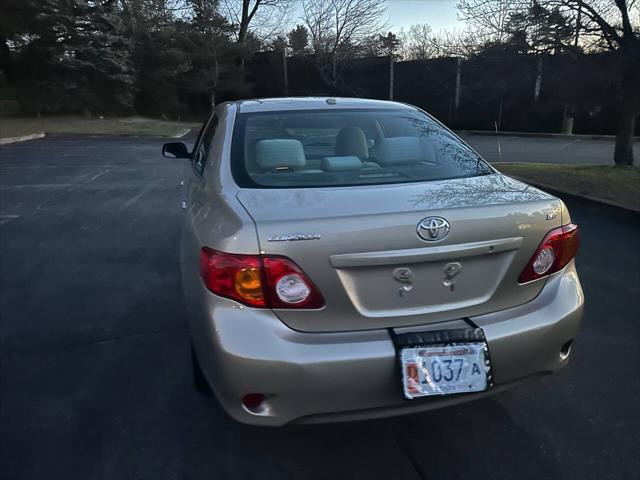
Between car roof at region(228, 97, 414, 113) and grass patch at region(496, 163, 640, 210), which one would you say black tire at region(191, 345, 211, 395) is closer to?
car roof at region(228, 97, 414, 113)

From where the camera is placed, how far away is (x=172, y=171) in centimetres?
1124

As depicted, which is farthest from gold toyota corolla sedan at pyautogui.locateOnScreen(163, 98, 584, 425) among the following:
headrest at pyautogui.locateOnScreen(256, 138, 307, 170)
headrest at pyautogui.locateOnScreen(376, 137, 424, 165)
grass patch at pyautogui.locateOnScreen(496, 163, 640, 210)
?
grass patch at pyautogui.locateOnScreen(496, 163, 640, 210)

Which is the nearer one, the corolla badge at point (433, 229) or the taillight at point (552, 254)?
the corolla badge at point (433, 229)

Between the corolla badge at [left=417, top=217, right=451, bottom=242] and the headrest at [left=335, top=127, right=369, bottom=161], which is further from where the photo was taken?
the headrest at [left=335, top=127, right=369, bottom=161]

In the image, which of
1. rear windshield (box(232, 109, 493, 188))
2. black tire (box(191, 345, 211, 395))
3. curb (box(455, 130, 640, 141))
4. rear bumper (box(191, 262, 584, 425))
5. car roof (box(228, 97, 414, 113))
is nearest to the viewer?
rear bumper (box(191, 262, 584, 425))

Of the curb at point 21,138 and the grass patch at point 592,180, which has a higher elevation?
the grass patch at point 592,180

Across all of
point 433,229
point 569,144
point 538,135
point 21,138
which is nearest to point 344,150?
point 433,229

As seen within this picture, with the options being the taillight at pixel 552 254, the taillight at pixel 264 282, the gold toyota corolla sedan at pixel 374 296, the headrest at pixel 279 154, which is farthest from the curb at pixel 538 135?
the taillight at pixel 264 282

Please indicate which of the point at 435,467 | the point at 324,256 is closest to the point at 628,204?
the point at 435,467

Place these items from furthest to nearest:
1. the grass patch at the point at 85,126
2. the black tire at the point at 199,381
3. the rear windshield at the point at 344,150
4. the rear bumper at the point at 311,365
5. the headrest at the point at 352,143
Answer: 1. the grass patch at the point at 85,126
2. the headrest at the point at 352,143
3. the black tire at the point at 199,381
4. the rear windshield at the point at 344,150
5. the rear bumper at the point at 311,365

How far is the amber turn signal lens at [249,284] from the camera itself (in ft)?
6.37

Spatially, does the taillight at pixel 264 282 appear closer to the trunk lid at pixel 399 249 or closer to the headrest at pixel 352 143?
the trunk lid at pixel 399 249

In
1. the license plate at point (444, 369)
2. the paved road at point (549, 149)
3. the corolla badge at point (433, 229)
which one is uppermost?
the corolla badge at point (433, 229)

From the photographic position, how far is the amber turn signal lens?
1.94 meters
